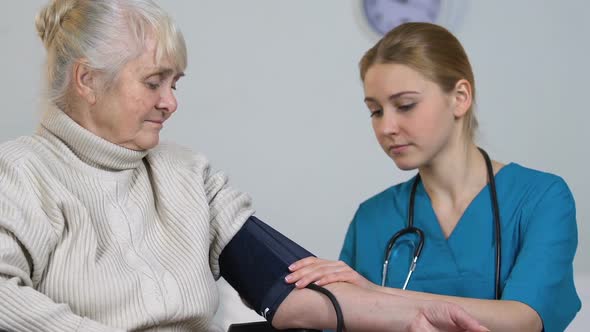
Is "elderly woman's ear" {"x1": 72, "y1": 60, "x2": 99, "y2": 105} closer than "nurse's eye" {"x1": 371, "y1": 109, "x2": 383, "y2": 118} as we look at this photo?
Yes

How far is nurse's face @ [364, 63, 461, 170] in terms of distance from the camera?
1.77 m

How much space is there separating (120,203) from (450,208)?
0.76m

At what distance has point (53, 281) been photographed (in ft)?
4.39

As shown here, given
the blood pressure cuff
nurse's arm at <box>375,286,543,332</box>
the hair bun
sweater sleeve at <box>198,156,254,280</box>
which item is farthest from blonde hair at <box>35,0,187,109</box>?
nurse's arm at <box>375,286,543,332</box>

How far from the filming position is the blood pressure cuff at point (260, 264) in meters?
1.54

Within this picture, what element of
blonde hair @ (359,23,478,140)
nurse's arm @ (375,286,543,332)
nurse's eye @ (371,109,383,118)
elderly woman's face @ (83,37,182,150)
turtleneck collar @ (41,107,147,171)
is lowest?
nurse's arm @ (375,286,543,332)

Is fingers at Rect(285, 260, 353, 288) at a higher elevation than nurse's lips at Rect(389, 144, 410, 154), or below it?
below

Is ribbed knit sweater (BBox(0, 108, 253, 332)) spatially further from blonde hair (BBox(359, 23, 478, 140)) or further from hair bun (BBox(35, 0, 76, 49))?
blonde hair (BBox(359, 23, 478, 140))

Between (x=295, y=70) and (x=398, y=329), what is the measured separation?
1.82m

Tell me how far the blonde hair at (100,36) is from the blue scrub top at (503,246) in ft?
2.16

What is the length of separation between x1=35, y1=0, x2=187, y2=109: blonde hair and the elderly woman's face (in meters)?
0.01

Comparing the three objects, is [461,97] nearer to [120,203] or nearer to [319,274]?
[319,274]

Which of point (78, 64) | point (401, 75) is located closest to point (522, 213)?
point (401, 75)

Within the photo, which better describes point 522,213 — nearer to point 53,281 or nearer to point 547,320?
point 547,320
